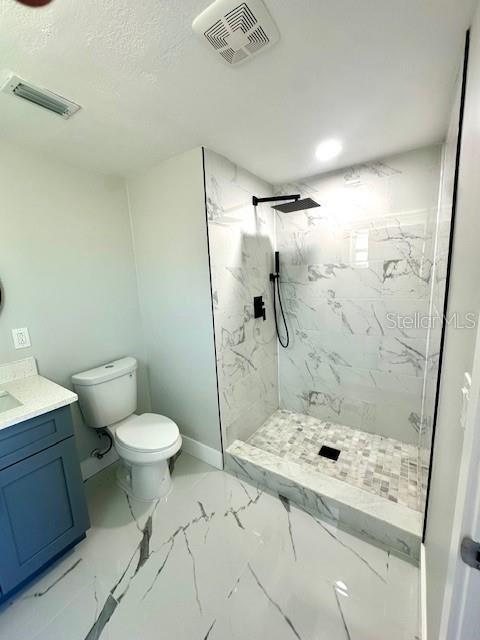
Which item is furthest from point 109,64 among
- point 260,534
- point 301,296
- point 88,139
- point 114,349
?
point 260,534

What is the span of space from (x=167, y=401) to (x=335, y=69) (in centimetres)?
235

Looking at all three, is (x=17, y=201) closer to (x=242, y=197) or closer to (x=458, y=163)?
(x=242, y=197)

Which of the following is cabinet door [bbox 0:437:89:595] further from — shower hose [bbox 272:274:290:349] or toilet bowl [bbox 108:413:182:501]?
shower hose [bbox 272:274:290:349]

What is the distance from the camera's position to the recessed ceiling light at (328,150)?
169 cm

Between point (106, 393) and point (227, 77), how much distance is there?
1.91 metres

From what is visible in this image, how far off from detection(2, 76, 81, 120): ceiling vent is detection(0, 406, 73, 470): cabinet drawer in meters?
1.45

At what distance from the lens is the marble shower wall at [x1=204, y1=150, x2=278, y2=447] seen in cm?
185

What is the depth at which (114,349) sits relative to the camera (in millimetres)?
2117

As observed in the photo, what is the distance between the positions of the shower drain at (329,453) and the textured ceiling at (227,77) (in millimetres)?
2224

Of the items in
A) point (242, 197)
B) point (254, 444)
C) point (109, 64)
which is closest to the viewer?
point (109, 64)

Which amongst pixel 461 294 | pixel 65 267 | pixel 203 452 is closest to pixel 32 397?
pixel 65 267

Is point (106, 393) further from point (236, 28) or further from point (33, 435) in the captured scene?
point (236, 28)

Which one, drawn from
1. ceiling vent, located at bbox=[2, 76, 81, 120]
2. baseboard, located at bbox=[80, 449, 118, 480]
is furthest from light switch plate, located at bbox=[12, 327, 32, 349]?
ceiling vent, located at bbox=[2, 76, 81, 120]

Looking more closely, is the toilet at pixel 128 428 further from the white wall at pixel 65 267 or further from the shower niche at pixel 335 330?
the shower niche at pixel 335 330
